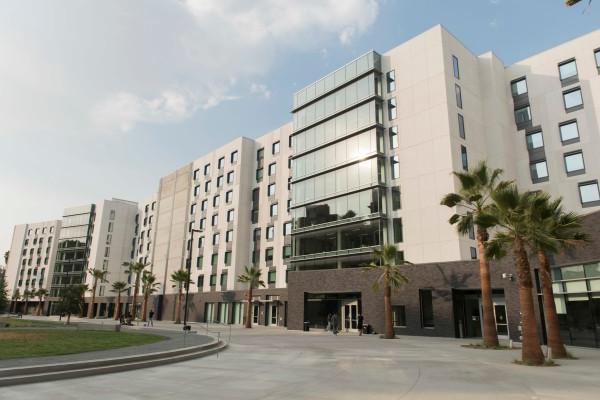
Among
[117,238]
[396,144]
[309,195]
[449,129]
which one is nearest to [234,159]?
[309,195]

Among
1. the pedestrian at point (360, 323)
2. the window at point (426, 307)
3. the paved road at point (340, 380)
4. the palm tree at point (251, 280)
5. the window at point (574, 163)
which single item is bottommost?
the paved road at point (340, 380)

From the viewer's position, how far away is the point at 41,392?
11484 mm

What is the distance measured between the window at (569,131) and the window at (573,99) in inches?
55.7

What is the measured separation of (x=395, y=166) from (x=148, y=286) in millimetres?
49021

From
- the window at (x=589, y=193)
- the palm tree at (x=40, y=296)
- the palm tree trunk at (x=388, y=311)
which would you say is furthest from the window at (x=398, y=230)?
the palm tree at (x=40, y=296)

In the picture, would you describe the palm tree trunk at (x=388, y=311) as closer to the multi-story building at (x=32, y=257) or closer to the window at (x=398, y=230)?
the window at (x=398, y=230)

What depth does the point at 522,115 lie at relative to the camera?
139 ft

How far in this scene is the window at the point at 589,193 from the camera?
117ft

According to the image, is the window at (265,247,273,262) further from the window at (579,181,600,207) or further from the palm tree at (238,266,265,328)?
the window at (579,181,600,207)

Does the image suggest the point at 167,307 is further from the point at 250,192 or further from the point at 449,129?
the point at 449,129

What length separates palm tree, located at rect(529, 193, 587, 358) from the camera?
62.2 ft

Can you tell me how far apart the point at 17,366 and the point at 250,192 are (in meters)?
51.5

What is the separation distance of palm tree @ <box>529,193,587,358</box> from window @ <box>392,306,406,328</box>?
16749 millimetres

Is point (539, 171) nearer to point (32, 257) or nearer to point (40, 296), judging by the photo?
point (40, 296)
